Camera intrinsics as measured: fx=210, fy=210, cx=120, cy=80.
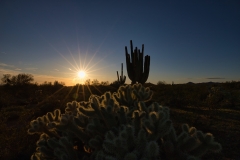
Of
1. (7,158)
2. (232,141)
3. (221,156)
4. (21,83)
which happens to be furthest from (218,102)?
(21,83)

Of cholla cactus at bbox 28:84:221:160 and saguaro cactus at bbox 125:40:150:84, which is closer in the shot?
cholla cactus at bbox 28:84:221:160

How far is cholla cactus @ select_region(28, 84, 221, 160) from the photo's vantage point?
65.5 inches

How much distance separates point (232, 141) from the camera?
16.2 ft

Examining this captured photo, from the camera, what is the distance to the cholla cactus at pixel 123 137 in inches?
65.5

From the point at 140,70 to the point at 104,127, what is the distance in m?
11.0

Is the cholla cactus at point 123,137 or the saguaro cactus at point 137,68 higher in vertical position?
the saguaro cactus at point 137,68

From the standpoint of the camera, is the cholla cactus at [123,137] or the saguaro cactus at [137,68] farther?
the saguaro cactus at [137,68]

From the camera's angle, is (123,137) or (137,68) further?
(137,68)

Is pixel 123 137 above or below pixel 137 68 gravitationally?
below

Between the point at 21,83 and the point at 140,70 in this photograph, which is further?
the point at 21,83

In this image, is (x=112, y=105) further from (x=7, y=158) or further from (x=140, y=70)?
(x=140, y=70)

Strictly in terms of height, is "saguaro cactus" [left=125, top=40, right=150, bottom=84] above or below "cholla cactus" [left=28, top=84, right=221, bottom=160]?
above

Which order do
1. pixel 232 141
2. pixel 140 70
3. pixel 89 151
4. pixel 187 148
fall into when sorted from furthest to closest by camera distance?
pixel 140 70
pixel 232 141
pixel 89 151
pixel 187 148

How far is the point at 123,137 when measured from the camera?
166 centimetres
